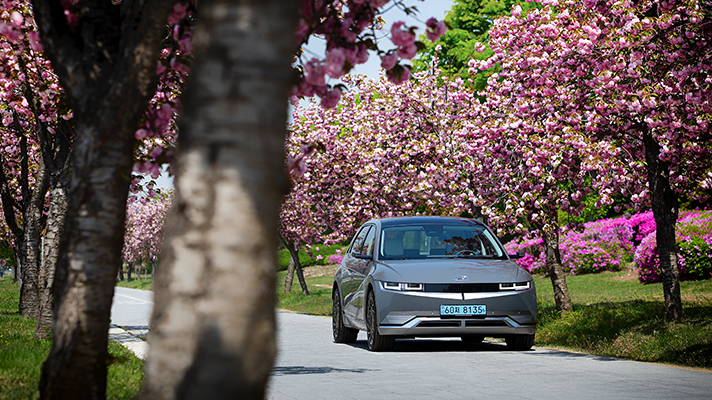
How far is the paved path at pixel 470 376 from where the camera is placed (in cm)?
719

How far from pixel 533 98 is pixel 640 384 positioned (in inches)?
309

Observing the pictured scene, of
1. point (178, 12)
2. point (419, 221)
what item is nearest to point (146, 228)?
point (419, 221)

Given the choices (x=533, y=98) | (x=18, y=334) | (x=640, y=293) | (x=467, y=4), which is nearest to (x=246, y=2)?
(x=18, y=334)

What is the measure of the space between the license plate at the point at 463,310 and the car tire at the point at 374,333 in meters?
0.87

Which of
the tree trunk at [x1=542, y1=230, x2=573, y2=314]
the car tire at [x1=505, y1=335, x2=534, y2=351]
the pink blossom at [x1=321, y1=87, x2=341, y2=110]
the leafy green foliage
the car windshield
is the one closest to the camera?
the pink blossom at [x1=321, y1=87, x2=341, y2=110]

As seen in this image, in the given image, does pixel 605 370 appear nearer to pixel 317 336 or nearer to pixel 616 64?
pixel 616 64

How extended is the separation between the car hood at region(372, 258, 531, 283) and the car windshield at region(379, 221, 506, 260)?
0.50 meters

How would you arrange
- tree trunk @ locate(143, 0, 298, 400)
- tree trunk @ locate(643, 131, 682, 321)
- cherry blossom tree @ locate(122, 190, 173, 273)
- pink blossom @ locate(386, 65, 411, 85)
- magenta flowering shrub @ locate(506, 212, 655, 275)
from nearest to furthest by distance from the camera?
tree trunk @ locate(143, 0, 298, 400), pink blossom @ locate(386, 65, 411, 85), tree trunk @ locate(643, 131, 682, 321), magenta flowering shrub @ locate(506, 212, 655, 275), cherry blossom tree @ locate(122, 190, 173, 273)

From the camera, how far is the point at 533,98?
48.3ft

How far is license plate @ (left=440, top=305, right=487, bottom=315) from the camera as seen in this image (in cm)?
1031

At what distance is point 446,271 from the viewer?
10586mm

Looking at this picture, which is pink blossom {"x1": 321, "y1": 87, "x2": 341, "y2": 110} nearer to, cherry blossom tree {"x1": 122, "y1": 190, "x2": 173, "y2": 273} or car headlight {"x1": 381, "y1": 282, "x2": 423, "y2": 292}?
car headlight {"x1": 381, "y1": 282, "x2": 423, "y2": 292}

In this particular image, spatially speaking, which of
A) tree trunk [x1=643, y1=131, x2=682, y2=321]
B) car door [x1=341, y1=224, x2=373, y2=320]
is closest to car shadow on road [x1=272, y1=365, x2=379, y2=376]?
car door [x1=341, y1=224, x2=373, y2=320]

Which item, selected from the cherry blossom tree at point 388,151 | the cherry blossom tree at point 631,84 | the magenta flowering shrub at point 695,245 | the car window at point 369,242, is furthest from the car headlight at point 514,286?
the magenta flowering shrub at point 695,245
